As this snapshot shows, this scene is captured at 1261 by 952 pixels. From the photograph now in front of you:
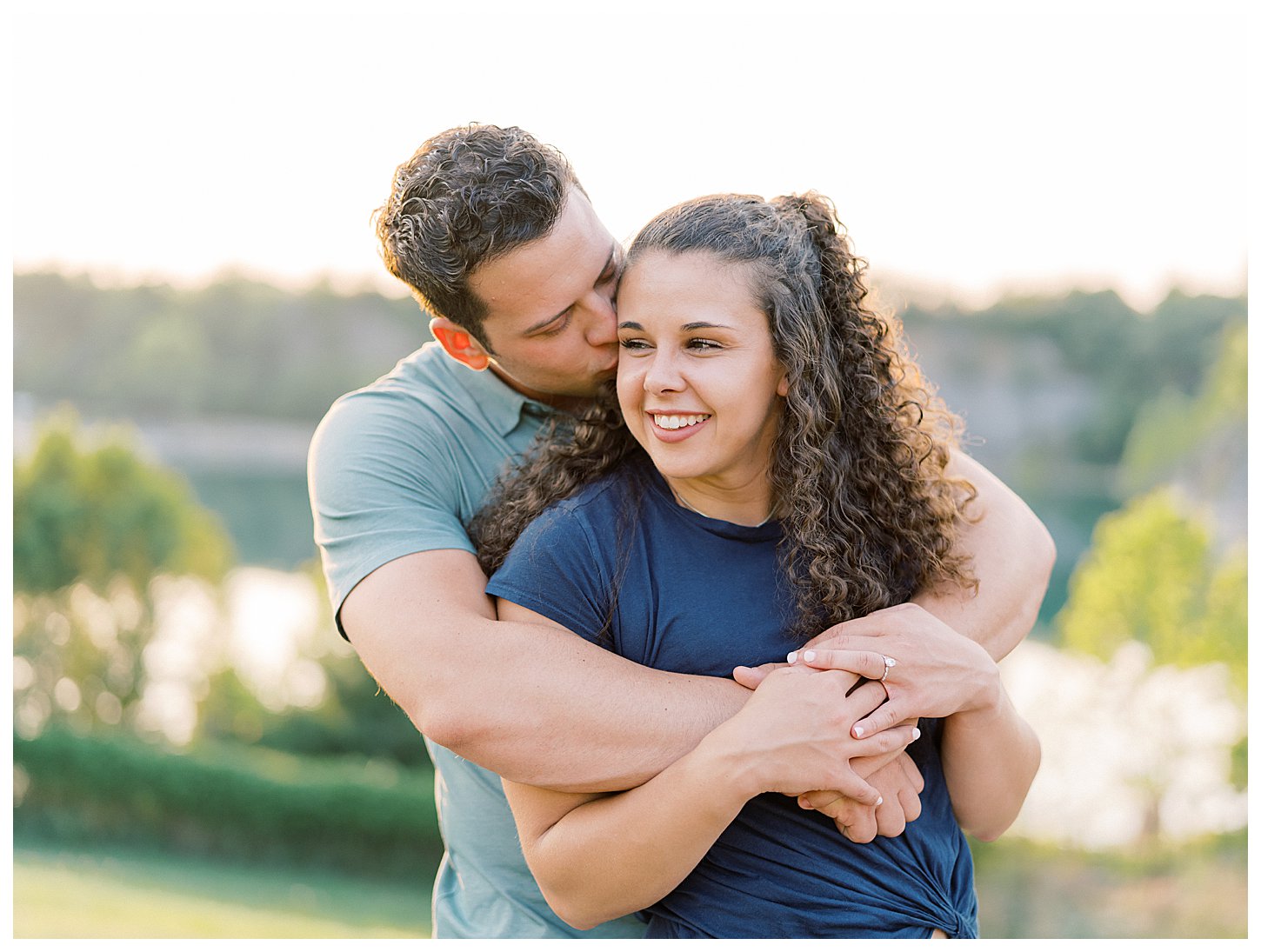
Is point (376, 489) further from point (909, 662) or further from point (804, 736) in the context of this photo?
point (909, 662)

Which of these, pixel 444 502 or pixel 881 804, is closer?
pixel 881 804

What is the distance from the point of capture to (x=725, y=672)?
202 cm

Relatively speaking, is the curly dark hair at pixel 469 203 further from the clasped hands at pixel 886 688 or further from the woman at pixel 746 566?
the clasped hands at pixel 886 688

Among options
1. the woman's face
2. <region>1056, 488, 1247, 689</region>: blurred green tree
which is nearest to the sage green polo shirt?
the woman's face

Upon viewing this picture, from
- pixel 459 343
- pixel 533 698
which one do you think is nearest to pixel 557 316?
pixel 459 343

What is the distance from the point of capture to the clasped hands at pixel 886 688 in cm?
194

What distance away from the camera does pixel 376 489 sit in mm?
2041

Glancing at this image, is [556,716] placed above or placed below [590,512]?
below

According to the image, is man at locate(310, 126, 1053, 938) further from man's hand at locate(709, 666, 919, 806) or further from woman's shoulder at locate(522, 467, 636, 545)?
woman's shoulder at locate(522, 467, 636, 545)

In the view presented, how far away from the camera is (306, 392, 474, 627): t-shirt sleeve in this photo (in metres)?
2.00

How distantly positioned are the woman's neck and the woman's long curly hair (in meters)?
0.04

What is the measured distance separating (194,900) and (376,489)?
9.31 meters
